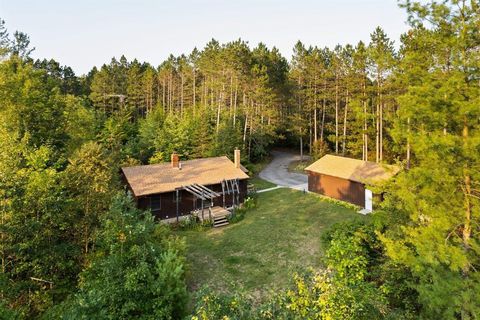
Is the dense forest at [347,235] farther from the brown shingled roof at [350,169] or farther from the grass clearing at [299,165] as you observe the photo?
the grass clearing at [299,165]

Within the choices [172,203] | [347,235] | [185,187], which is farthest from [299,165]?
[347,235]

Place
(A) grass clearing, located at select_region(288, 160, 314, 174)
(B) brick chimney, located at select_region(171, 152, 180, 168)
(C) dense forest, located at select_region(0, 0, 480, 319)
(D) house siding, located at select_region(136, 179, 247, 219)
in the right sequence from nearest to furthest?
(C) dense forest, located at select_region(0, 0, 480, 319) < (D) house siding, located at select_region(136, 179, 247, 219) < (B) brick chimney, located at select_region(171, 152, 180, 168) < (A) grass clearing, located at select_region(288, 160, 314, 174)

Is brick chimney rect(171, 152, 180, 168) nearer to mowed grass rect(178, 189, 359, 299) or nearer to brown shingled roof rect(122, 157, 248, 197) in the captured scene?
brown shingled roof rect(122, 157, 248, 197)

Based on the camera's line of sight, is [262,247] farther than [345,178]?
No

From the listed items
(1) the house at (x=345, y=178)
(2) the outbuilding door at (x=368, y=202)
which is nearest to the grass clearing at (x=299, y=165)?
(1) the house at (x=345, y=178)

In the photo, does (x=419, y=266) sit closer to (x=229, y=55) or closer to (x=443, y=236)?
(x=443, y=236)

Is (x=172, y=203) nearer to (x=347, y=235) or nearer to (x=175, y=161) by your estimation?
(x=175, y=161)

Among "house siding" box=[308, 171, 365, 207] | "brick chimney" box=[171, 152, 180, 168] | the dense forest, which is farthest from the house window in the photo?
"house siding" box=[308, 171, 365, 207]

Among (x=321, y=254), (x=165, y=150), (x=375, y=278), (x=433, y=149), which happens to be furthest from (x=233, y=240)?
(x=165, y=150)
